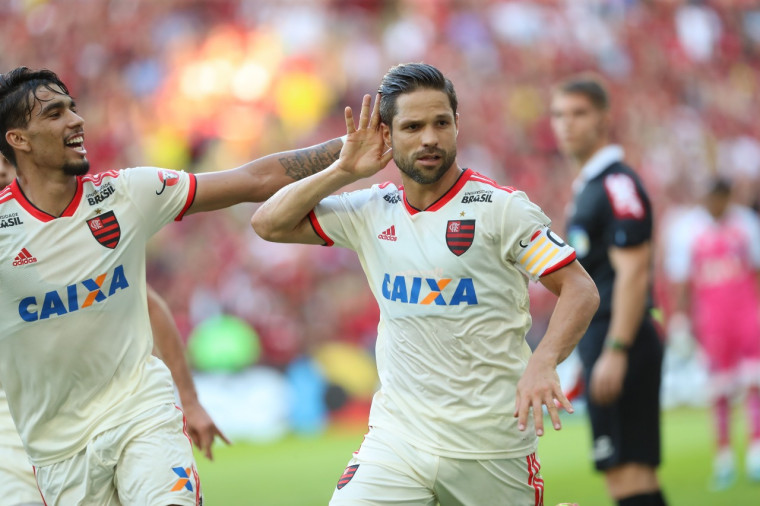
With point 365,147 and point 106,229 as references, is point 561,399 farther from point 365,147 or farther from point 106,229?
point 106,229

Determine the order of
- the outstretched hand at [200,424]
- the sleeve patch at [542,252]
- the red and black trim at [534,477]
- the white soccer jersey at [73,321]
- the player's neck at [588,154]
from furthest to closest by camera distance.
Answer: the player's neck at [588,154], the outstretched hand at [200,424], the white soccer jersey at [73,321], the red and black trim at [534,477], the sleeve patch at [542,252]

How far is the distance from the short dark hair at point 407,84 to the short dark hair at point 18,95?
1.56m

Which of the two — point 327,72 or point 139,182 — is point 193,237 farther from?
point 139,182

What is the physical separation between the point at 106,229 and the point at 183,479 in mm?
1188

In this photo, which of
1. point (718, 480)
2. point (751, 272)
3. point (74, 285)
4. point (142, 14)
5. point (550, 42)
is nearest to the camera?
point (74, 285)

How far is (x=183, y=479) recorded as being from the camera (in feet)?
15.4

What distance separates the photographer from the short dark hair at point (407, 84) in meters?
4.75

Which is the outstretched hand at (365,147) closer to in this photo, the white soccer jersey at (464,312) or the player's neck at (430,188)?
the player's neck at (430,188)

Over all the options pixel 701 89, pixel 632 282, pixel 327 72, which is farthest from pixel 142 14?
pixel 632 282

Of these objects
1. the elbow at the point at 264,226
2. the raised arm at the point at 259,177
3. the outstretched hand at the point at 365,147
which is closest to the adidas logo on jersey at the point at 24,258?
the raised arm at the point at 259,177

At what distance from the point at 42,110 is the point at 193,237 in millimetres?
11116

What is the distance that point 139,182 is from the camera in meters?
5.08

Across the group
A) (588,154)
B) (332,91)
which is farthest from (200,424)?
(332,91)

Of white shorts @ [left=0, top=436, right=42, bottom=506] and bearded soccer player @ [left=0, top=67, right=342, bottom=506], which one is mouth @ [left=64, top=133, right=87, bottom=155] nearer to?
bearded soccer player @ [left=0, top=67, right=342, bottom=506]
